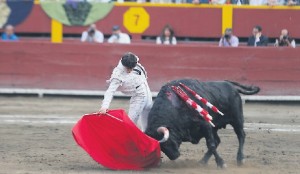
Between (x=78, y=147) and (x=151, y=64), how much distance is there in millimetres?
5942

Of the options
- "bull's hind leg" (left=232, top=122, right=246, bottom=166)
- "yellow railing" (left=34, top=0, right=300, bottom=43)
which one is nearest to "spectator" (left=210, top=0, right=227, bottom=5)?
"yellow railing" (left=34, top=0, right=300, bottom=43)

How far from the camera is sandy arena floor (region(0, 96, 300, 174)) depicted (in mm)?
9398

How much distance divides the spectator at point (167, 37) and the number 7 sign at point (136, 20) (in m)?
0.64

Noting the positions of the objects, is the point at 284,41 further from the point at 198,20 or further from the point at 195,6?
the point at 195,6

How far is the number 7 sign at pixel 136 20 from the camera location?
18078mm

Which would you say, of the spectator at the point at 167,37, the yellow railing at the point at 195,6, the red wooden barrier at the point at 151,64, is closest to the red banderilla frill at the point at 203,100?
the red wooden barrier at the point at 151,64

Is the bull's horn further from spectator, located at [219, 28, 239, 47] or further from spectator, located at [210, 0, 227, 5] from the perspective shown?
spectator, located at [210, 0, 227, 5]

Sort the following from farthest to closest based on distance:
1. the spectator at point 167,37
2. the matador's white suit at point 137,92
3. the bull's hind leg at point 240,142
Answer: the spectator at point 167,37 < the bull's hind leg at point 240,142 < the matador's white suit at point 137,92

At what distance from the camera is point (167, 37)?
1753 centimetres

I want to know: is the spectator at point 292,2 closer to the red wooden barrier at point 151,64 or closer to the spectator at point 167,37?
the red wooden barrier at point 151,64

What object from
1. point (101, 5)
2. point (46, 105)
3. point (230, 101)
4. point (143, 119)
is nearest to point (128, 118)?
point (143, 119)

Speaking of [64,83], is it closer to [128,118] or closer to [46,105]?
[46,105]

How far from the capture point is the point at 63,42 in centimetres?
1733

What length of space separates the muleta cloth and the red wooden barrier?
289 inches
